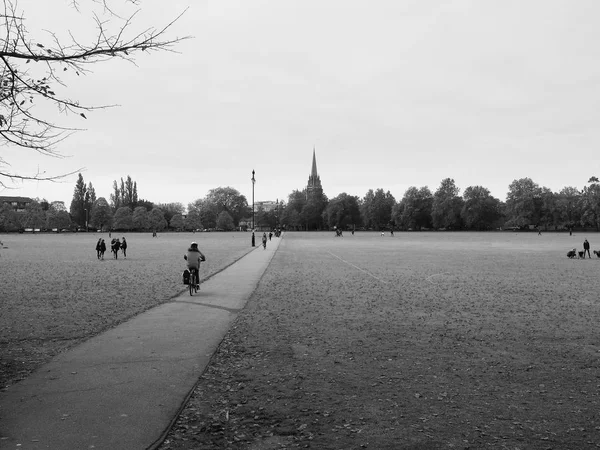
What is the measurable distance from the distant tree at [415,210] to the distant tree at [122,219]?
83291 mm

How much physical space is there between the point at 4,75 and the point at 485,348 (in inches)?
348

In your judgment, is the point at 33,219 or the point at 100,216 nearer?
the point at 33,219

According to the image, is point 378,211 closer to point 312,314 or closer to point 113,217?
point 113,217

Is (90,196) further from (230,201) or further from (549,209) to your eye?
(549,209)

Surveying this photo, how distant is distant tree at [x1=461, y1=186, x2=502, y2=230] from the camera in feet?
463

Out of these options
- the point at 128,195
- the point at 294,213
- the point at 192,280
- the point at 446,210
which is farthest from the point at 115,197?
the point at 192,280

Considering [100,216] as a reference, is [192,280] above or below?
below

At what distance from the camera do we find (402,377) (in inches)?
283

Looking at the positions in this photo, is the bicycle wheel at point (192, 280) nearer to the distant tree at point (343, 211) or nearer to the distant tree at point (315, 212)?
the distant tree at point (343, 211)

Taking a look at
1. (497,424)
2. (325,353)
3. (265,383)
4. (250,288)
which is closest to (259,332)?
(325,353)

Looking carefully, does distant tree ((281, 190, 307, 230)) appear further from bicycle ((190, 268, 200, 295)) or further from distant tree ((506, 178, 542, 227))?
bicycle ((190, 268, 200, 295))

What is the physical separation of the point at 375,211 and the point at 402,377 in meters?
160

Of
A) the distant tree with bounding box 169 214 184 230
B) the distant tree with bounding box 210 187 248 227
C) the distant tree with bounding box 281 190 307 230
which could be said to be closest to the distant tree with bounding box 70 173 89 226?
the distant tree with bounding box 169 214 184 230

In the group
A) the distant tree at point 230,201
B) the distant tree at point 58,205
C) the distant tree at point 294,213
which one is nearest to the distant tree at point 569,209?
the distant tree at point 294,213
